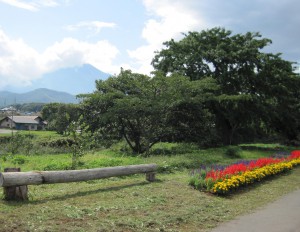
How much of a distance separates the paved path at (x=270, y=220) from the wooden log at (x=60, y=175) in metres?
3.43

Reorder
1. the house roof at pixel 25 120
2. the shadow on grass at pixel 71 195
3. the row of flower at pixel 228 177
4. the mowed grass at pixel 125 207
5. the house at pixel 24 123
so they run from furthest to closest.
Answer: the house roof at pixel 25 120 → the house at pixel 24 123 → the row of flower at pixel 228 177 → the shadow on grass at pixel 71 195 → the mowed grass at pixel 125 207

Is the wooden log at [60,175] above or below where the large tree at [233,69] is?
below

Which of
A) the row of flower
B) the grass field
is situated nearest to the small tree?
the grass field

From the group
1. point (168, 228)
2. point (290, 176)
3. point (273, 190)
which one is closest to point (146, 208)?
point (168, 228)

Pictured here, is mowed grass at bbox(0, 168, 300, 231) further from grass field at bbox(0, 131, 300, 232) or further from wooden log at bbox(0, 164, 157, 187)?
wooden log at bbox(0, 164, 157, 187)

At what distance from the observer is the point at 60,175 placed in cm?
799

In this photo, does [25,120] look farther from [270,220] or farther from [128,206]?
[270,220]

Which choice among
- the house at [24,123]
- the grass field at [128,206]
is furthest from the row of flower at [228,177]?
the house at [24,123]

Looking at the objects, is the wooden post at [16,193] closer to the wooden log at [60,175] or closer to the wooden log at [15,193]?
the wooden log at [15,193]

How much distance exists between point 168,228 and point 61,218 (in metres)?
1.93

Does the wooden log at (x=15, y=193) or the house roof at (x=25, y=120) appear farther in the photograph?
the house roof at (x=25, y=120)

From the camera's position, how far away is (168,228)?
650 centimetres

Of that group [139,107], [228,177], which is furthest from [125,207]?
[139,107]

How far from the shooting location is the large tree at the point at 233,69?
2637cm
